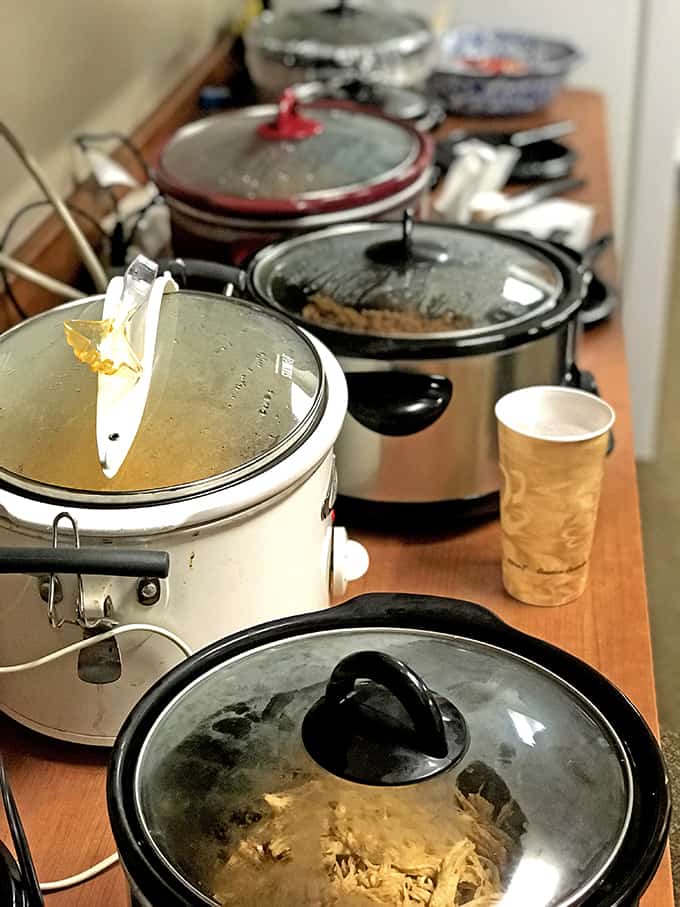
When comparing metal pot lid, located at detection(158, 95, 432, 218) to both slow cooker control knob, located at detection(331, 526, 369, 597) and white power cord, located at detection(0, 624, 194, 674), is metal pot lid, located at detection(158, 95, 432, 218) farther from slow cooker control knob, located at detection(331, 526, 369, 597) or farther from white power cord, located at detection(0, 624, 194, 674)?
white power cord, located at detection(0, 624, 194, 674)

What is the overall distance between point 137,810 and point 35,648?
0.21 meters

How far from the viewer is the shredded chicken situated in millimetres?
559

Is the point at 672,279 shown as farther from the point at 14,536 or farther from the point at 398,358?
the point at 14,536

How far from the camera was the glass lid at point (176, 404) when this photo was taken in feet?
2.42

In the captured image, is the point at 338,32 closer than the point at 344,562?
No

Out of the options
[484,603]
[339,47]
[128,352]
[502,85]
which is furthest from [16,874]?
[502,85]

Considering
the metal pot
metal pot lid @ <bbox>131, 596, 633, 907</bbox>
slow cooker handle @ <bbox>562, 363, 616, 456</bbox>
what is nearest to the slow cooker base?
slow cooker handle @ <bbox>562, 363, 616, 456</bbox>

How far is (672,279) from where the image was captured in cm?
351

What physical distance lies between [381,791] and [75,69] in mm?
1167

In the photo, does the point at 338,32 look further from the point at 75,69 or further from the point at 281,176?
the point at 281,176

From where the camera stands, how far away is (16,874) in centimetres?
64

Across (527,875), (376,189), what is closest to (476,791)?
(527,875)

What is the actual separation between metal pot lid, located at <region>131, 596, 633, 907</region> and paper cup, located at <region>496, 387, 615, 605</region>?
0.27 meters

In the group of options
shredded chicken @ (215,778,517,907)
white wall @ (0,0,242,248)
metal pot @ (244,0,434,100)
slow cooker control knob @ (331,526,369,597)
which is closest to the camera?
shredded chicken @ (215,778,517,907)
